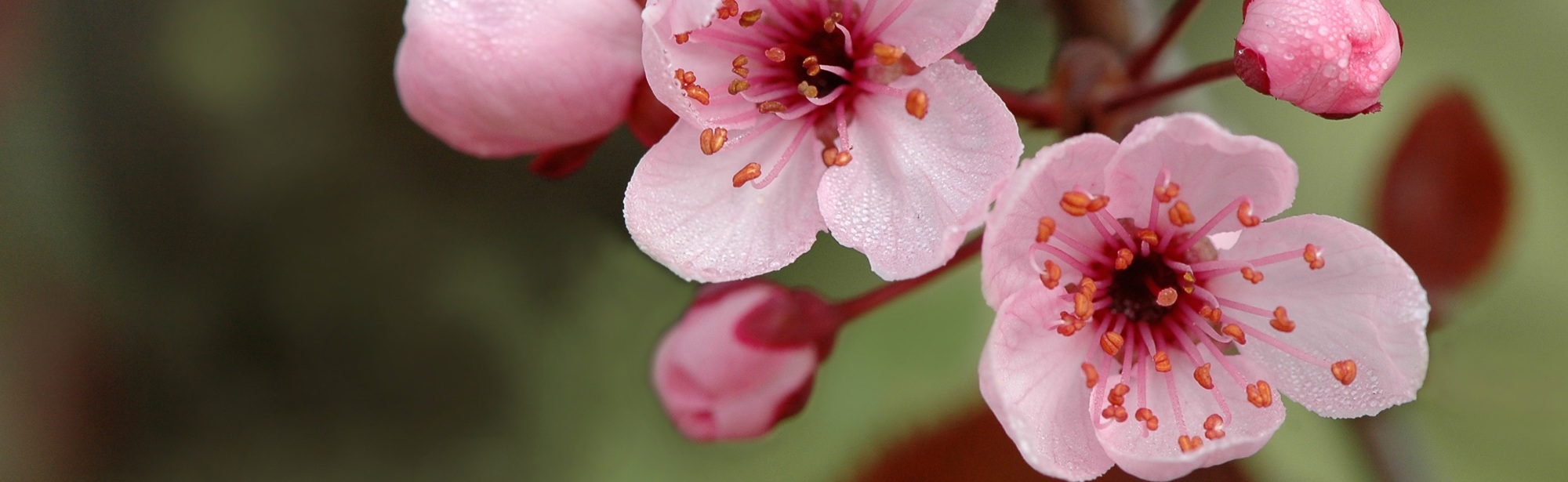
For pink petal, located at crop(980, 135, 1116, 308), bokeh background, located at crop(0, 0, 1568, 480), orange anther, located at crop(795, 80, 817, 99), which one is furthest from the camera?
bokeh background, located at crop(0, 0, 1568, 480)

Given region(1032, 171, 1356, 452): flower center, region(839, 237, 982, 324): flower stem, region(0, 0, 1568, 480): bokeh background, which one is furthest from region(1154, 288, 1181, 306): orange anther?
region(0, 0, 1568, 480): bokeh background

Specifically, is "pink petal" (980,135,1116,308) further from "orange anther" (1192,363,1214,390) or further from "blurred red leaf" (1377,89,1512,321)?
"blurred red leaf" (1377,89,1512,321)

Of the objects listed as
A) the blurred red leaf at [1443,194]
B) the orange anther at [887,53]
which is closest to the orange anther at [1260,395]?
the orange anther at [887,53]

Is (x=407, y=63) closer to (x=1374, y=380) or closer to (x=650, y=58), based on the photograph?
(x=650, y=58)

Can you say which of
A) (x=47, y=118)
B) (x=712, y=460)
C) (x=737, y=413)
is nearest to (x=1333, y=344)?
(x=737, y=413)

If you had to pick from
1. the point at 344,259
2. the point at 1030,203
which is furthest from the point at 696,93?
the point at 344,259

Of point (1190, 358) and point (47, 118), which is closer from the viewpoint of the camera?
point (1190, 358)
